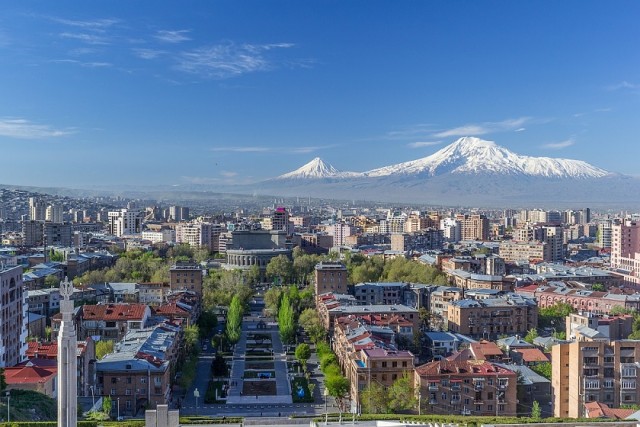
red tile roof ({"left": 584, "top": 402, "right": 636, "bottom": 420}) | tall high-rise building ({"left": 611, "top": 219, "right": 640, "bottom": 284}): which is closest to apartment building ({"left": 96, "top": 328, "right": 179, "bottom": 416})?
red tile roof ({"left": 584, "top": 402, "right": 636, "bottom": 420})

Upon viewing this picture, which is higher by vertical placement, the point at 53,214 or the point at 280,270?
the point at 53,214

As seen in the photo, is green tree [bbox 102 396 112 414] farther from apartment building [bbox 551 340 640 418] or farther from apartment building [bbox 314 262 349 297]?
apartment building [bbox 314 262 349 297]

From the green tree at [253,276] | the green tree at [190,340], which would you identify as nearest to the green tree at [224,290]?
the green tree at [253,276]

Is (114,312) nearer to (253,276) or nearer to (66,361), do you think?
(253,276)

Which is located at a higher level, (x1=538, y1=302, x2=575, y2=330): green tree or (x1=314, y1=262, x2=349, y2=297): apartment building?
(x1=314, y1=262, x2=349, y2=297): apartment building

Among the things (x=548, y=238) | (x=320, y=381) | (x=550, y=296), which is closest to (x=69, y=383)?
(x=320, y=381)

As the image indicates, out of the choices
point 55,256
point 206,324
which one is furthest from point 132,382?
point 55,256

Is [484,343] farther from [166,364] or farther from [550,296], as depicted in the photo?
[550,296]
